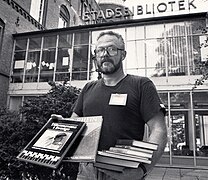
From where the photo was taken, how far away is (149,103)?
1581 mm

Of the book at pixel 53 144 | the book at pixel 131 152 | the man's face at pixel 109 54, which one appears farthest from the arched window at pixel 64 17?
the book at pixel 131 152

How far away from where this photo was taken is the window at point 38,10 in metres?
16.4

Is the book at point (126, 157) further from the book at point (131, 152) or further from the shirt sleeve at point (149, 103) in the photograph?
the shirt sleeve at point (149, 103)

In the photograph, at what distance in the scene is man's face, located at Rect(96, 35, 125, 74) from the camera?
1.66m

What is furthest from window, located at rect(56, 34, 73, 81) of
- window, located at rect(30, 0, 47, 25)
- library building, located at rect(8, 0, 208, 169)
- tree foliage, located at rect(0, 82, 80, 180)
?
tree foliage, located at rect(0, 82, 80, 180)

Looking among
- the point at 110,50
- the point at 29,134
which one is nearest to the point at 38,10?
the point at 29,134

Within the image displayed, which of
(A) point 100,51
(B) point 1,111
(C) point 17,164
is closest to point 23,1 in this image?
(B) point 1,111

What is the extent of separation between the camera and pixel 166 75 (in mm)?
11289

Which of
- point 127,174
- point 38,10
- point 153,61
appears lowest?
point 127,174

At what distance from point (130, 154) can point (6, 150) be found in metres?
5.24

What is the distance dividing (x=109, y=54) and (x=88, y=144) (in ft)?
2.39

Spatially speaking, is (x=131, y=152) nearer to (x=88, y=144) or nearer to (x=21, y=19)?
(x=88, y=144)

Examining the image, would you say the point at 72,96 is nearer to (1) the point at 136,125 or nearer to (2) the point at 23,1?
(1) the point at 136,125

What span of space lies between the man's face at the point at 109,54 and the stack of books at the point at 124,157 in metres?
0.68
